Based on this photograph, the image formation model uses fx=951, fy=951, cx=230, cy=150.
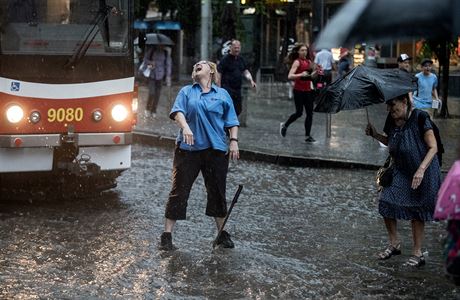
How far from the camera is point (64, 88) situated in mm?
10531

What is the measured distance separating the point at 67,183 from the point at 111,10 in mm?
2219

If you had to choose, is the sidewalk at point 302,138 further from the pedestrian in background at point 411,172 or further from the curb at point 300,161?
the pedestrian in background at point 411,172

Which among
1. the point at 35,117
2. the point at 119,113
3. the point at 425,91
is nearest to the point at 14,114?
the point at 35,117

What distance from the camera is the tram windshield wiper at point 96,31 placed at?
415 inches

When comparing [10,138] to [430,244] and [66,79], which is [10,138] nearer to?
[66,79]

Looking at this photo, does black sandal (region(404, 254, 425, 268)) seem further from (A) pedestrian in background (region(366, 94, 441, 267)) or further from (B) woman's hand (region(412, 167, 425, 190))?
(B) woman's hand (region(412, 167, 425, 190))

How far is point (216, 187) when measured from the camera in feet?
29.1

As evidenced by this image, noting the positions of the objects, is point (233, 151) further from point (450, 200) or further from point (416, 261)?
point (450, 200)

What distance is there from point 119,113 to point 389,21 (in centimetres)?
653

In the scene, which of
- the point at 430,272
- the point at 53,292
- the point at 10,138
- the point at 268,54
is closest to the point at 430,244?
the point at 430,272

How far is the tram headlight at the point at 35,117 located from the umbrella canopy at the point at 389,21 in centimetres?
594

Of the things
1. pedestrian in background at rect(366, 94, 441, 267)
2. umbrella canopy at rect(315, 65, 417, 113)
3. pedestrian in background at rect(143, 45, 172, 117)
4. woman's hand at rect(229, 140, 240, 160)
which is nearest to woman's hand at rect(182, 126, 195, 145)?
woman's hand at rect(229, 140, 240, 160)


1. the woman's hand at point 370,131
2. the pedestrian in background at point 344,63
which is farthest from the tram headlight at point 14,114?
the pedestrian in background at point 344,63

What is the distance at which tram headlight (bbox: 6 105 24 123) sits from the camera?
10.3 m
